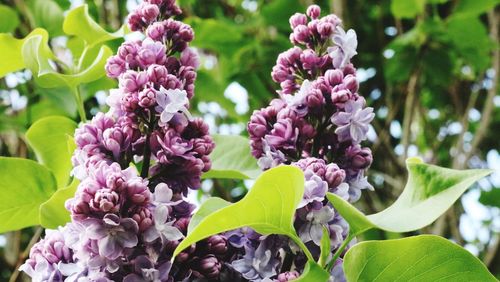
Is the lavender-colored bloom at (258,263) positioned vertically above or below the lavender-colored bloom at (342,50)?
below

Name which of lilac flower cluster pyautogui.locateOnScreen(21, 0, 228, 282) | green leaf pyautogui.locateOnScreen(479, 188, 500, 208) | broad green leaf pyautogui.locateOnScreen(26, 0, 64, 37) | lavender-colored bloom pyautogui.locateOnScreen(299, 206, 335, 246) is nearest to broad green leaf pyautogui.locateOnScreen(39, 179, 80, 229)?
lilac flower cluster pyautogui.locateOnScreen(21, 0, 228, 282)

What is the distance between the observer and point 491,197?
2.47 meters

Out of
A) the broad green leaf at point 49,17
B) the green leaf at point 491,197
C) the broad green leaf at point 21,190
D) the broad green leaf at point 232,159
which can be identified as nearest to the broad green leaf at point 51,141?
the broad green leaf at point 21,190

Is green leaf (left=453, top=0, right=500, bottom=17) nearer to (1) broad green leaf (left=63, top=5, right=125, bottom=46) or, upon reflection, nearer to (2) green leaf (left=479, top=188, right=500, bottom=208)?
(2) green leaf (left=479, top=188, right=500, bottom=208)

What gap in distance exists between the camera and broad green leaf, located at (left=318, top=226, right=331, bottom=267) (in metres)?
0.61

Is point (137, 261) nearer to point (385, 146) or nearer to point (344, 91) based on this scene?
point (344, 91)

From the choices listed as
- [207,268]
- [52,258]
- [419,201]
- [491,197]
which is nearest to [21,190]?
[52,258]

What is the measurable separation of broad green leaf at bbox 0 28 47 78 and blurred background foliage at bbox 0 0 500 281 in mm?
257

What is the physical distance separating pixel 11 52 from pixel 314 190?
54cm

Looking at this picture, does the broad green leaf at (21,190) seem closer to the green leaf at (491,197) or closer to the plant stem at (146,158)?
the plant stem at (146,158)

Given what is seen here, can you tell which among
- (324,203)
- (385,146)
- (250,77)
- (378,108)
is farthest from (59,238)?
(378,108)

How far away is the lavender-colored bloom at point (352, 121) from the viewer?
2.22 ft

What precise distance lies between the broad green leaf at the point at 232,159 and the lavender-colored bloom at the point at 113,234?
29cm

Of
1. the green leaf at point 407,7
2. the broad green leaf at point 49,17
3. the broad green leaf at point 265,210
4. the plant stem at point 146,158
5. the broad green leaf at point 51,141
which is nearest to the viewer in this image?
Result: the broad green leaf at point 265,210
